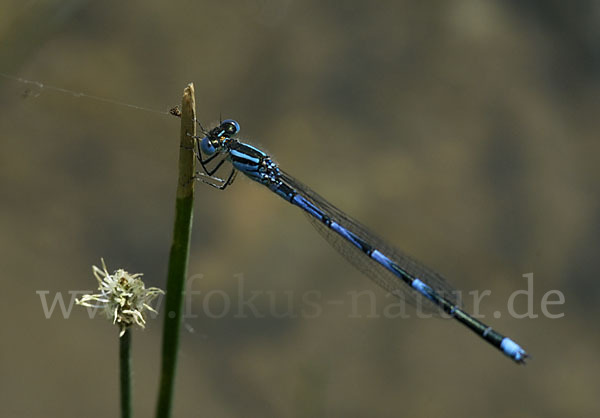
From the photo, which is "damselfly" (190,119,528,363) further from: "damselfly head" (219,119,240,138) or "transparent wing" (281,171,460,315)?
"damselfly head" (219,119,240,138)

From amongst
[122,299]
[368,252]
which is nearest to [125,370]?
[122,299]

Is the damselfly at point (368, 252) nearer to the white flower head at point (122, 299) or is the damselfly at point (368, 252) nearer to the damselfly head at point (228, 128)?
the damselfly head at point (228, 128)

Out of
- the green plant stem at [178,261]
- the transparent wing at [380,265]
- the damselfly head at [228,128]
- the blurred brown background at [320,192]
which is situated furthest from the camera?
the blurred brown background at [320,192]

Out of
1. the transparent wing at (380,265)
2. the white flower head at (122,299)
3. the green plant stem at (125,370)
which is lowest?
the green plant stem at (125,370)

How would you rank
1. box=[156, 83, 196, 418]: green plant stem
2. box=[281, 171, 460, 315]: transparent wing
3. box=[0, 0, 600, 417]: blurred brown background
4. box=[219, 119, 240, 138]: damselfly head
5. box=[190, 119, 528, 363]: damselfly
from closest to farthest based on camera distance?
1. box=[156, 83, 196, 418]: green plant stem
2. box=[219, 119, 240, 138]: damselfly head
3. box=[190, 119, 528, 363]: damselfly
4. box=[281, 171, 460, 315]: transparent wing
5. box=[0, 0, 600, 417]: blurred brown background

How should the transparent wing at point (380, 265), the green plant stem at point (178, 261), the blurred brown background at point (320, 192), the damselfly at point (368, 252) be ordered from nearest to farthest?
the green plant stem at point (178, 261) < the damselfly at point (368, 252) < the transparent wing at point (380, 265) < the blurred brown background at point (320, 192)

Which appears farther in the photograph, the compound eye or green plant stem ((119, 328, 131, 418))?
the compound eye

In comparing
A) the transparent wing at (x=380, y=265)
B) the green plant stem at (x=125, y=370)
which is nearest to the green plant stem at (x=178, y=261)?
the green plant stem at (x=125, y=370)

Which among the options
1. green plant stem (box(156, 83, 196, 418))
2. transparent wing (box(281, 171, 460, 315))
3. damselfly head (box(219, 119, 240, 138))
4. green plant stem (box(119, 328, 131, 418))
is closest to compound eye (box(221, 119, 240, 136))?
damselfly head (box(219, 119, 240, 138))
